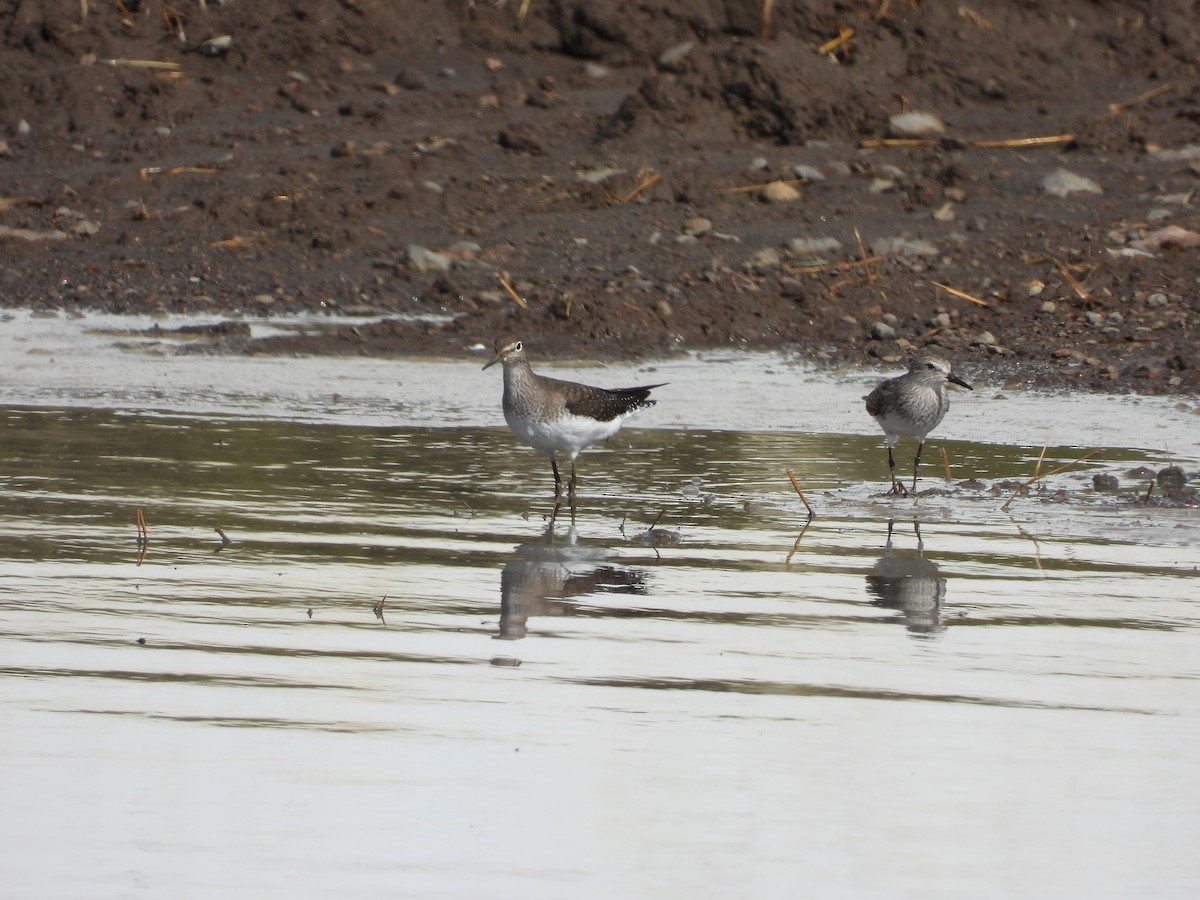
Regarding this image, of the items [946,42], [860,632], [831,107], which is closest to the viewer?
[860,632]

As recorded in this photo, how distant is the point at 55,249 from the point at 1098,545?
1070 centimetres

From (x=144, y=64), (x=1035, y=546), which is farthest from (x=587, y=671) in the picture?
(x=144, y=64)

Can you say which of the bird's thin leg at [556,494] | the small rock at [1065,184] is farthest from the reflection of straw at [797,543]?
the small rock at [1065,184]

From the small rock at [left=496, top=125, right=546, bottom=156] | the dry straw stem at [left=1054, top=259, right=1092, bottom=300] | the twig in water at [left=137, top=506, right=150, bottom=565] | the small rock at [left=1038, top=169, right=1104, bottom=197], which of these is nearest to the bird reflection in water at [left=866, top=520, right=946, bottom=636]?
the twig in water at [left=137, top=506, right=150, bottom=565]

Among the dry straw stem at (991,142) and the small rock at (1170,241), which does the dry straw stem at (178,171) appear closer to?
the dry straw stem at (991,142)

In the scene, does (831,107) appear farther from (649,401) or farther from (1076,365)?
(649,401)

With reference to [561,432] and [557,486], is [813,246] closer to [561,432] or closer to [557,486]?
[561,432]

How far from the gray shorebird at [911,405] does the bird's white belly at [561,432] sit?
1.49 meters

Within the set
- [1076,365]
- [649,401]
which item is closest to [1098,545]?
[649,401]

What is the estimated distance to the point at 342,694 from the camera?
19.1 feet

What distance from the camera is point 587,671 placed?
6.14 m

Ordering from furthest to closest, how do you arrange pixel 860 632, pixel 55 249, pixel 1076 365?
pixel 55 249 → pixel 1076 365 → pixel 860 632

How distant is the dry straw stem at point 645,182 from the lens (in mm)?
17328

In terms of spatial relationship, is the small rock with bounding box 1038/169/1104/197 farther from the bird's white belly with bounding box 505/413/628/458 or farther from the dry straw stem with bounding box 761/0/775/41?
the bird's white belly with bounding box 505/413/628/458
